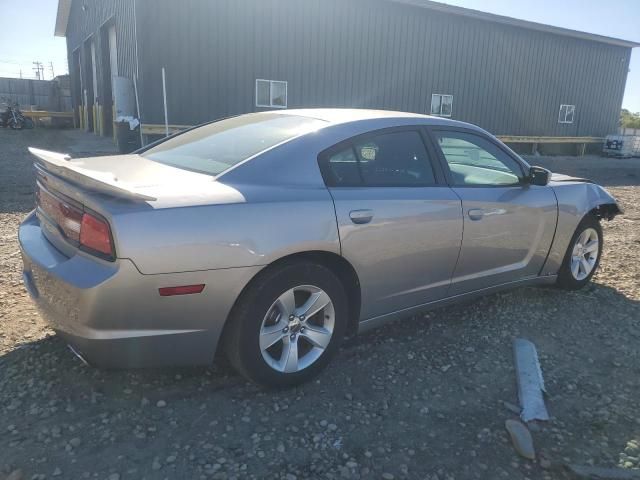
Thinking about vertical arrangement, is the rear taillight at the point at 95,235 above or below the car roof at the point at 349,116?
below

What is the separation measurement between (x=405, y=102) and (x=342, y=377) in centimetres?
1506

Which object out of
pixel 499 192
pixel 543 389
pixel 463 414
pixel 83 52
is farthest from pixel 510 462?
pixel 83 52

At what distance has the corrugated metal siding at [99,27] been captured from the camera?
516 inches

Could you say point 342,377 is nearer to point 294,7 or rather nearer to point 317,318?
point 317,318

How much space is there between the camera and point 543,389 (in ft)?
9.87

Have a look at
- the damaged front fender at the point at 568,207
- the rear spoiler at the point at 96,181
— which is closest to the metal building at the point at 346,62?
the damaged front fender at the point at 568,207

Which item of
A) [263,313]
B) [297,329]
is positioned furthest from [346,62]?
[263,313]

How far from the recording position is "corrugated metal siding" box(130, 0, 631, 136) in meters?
12.8

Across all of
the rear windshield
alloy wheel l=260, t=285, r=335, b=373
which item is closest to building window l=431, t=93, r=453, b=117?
the rear windshield

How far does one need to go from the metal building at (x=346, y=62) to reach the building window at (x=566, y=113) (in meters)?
0.05

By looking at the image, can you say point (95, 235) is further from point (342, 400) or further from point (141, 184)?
point (342, 400)

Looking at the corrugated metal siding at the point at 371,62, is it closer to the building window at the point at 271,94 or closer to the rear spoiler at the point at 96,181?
the building window at the point at 271,94

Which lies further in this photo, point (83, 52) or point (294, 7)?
point (83, 52)

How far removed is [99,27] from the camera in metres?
16.7
